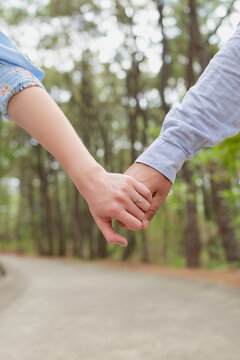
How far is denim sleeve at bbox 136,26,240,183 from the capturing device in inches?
75.1

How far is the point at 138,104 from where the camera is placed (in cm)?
2375

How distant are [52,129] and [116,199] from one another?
31cm

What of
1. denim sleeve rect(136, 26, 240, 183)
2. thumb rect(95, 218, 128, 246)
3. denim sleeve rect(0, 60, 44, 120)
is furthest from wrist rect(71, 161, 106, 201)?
denim sleeve rect(0, 60, 44, 120)

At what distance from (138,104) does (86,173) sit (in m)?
22.2

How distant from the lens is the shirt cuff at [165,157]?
6.28ft

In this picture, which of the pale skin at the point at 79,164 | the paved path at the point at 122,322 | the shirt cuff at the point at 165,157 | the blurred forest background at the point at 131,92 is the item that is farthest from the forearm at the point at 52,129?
the blurred forest background at the point at 131,92

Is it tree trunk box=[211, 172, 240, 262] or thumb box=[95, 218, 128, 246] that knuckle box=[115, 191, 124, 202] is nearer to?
thumb box=[95, 218, 128, 246]

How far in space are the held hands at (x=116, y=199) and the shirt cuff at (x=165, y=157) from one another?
11 centimetres

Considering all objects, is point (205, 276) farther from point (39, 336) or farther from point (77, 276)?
point (39, 336)

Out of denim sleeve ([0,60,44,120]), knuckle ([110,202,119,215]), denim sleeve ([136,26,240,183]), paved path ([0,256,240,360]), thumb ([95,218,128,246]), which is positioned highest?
denim sleeve ([0,60,44,120])

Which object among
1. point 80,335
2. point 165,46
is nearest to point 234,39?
point 80,335

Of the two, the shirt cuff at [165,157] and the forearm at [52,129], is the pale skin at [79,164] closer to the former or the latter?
the forearm at [52,129]

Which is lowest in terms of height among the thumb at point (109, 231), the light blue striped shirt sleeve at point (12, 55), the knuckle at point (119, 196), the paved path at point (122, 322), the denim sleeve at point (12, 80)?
the paved path at point (122, 322)

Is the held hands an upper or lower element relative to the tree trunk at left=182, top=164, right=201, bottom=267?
upper
